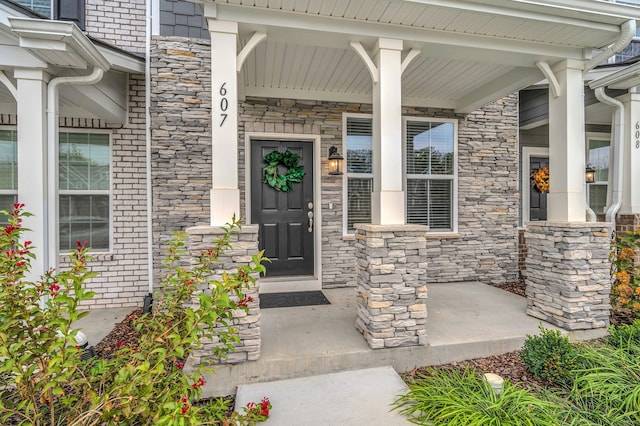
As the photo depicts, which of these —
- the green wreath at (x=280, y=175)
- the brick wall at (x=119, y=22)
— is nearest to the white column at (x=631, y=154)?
the green wreath at (x=280, y=175)

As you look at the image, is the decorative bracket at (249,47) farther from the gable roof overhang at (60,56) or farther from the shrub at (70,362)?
the shrub at (70,362)

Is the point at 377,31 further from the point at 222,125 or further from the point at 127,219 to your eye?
the point at 127,219

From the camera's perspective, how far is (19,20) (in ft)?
7.72

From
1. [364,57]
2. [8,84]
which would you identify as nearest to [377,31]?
[364,57]

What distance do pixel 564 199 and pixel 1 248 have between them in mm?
4186

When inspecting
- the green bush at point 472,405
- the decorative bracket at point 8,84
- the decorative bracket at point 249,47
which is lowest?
the green bush at point 472,405

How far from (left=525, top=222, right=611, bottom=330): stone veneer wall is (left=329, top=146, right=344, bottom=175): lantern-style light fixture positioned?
94.7 inches

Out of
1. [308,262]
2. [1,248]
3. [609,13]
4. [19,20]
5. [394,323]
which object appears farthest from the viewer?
[308,262]

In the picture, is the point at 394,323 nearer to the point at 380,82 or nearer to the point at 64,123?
the point at 380,82

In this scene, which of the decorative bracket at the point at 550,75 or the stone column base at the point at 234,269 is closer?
the stone column base at the point at 234,269

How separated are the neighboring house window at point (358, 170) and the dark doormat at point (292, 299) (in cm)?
104

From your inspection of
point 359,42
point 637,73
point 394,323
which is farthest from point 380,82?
point 637,73

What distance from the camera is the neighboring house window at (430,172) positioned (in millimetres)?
4664

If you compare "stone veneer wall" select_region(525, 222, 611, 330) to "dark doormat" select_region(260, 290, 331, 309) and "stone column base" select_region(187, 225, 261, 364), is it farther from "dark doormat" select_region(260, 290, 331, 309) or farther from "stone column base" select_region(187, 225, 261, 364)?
"stone column base" select_region(187, 225, 261, 364)
